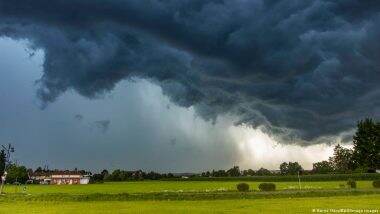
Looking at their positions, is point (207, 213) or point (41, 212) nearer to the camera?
point (207, 213)

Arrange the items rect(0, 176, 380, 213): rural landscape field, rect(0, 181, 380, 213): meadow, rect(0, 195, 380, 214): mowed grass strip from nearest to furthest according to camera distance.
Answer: rect(0, 195, 380, 214): mowed grass strip
rect(0, 176, 380, 213): rural landscape field
rect(0, 181, 380, 213): meadow

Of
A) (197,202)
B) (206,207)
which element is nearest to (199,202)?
(197,202)

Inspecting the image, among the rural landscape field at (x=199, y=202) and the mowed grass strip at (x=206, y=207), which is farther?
the rural landscape field at (x=199, y=202)

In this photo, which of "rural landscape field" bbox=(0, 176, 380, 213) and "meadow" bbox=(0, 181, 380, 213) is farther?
"meadow" bbox=(0, 181, 380, 213)

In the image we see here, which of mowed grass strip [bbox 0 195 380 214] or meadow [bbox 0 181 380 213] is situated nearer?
mowed grass strip [bbox 0 195 380 214]

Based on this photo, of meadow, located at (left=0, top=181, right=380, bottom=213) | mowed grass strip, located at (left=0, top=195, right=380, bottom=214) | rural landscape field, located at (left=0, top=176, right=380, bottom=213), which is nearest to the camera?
mowed grass strip, located at (left=0, top=195, right=380, bottom=214)

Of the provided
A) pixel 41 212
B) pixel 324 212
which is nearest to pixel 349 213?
pixel 324 212

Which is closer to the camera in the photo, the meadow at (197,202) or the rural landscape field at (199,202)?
the rural landscape field at (199,202)

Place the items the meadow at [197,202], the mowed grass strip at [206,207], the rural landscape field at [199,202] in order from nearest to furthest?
1. the mowed grass strip at [206,207]
2. the rural landscape field at [199,202]
3. the meadow at [197,202]

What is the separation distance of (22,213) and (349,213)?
3214cm

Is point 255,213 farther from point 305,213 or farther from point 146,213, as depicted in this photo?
point 146,213

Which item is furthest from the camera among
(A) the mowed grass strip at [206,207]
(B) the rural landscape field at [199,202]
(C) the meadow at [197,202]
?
(C) the meadow at [197,202]

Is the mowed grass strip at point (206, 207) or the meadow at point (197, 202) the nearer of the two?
the mowed grass strip at point (206, 207)

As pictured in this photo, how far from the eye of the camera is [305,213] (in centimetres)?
4669
